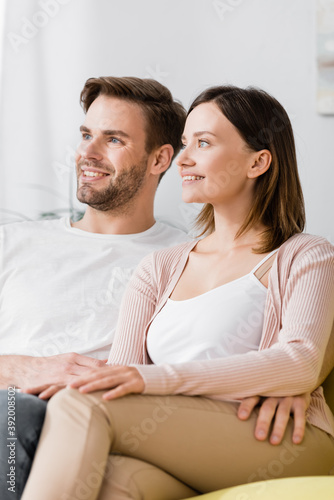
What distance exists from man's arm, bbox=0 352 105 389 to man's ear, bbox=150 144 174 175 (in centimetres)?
75

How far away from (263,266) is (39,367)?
2.19ft

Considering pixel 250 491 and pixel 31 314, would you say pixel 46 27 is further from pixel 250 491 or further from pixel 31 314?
pixel 250 491

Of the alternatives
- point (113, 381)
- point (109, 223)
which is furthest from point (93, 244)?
point (113, 381)

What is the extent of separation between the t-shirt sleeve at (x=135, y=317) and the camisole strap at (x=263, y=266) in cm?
29

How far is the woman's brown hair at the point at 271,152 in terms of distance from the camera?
1.61 meters

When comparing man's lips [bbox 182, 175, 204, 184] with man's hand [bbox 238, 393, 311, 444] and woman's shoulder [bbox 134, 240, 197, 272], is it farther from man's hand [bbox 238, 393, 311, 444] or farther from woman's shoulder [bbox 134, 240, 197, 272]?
man's hand [bbox 238, 393, 311, 444]

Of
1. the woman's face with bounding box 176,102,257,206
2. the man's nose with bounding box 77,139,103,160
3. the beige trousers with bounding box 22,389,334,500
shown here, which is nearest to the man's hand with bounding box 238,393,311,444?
the beige trousers with bounding box 22,389,334,500

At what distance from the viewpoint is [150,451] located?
3.80 feet

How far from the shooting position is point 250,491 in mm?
1096

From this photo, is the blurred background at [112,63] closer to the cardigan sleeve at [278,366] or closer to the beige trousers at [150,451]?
the cardigan sleeve at [278,366]

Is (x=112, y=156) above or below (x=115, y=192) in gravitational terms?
above

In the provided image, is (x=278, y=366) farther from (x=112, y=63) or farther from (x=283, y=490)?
(x=112, y=63)

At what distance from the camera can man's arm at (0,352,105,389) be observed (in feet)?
5.41

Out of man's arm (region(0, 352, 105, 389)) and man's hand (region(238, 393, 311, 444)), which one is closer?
man's hand (region(238, 393, 311, 444))
